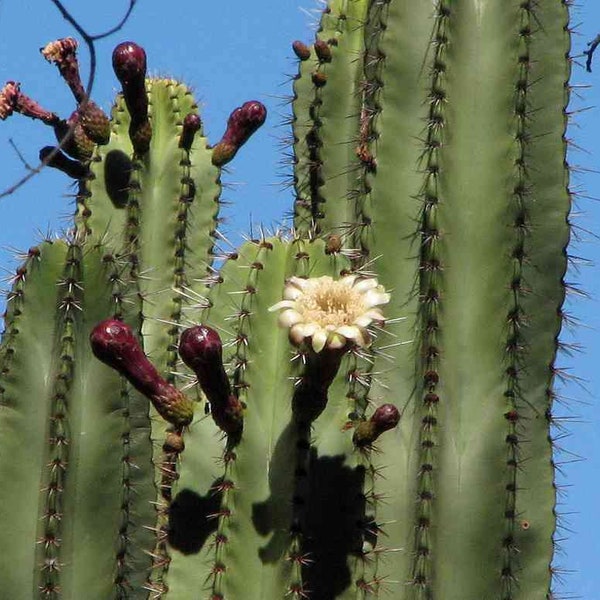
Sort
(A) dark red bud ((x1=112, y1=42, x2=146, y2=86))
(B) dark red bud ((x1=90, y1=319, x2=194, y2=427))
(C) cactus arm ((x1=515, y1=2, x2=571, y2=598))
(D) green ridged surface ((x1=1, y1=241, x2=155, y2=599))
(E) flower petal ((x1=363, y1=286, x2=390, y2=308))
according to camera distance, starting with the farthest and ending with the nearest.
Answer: (A) dark red bud ((x1=112, y1=42, x2=146, y2=86))
(C) cactus arm ((x1=515, y1=2, x2=571, y2=598))
(D) green ridged surface ((x1=1, y1=241, x2=155, y2=599))
(B) dark red bud ((x1=90, y1=319, x2=194, y2=427))
(E) flower petal ((x1=363, y1=286, x2=390, y2=308))

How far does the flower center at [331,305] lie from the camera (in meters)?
4.03

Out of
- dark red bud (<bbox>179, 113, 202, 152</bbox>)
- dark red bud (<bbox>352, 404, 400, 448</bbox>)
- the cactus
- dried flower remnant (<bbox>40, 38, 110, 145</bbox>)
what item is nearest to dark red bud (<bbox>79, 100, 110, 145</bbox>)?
dried flower remnant (<bbox>40, 38, 110, 145</bbox>)

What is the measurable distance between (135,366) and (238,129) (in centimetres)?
190

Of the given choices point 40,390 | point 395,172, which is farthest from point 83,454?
point 395,172

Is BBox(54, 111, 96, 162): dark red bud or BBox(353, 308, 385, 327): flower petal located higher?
BBox(54, 111, 96, 162): dark red bud

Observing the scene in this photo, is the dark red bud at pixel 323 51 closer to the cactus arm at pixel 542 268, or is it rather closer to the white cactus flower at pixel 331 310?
the cactus arm at pixel 542 268

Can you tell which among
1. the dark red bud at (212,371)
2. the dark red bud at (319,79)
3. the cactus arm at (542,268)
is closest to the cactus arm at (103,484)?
the dark red bud at (212,371)

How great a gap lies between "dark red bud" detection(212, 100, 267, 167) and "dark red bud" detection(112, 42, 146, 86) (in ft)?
1.70

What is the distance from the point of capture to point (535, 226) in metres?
4.58

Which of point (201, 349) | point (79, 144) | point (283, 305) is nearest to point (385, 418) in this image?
point (283, 305)

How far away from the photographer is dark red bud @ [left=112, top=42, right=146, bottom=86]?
5438 mm

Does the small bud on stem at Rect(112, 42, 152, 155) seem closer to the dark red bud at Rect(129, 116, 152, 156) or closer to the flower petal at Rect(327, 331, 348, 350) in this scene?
the dark red bud at Rect(129, 116, 152, 156)

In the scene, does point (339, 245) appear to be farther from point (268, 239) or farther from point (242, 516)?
point (242, 516)

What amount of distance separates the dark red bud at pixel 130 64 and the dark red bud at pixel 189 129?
0.80 ft
